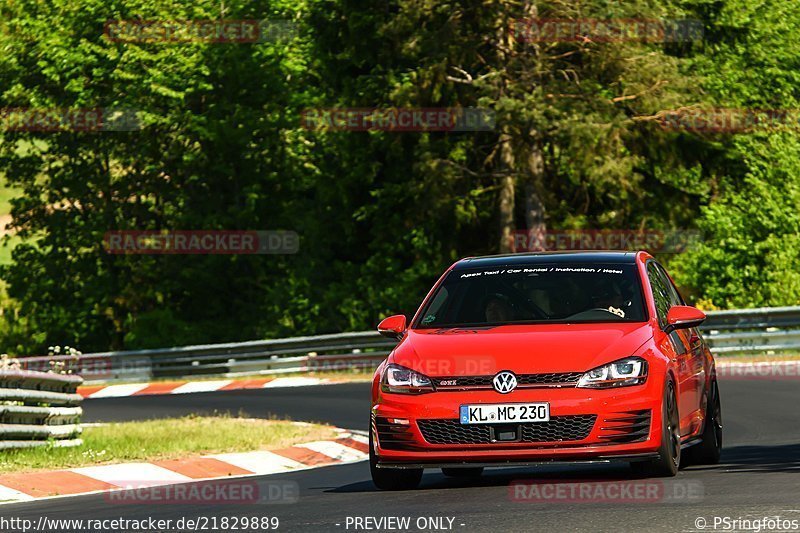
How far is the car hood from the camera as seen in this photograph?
1026 centimetres

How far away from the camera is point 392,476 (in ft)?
35.7

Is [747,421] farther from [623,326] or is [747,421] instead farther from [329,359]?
[329,359]

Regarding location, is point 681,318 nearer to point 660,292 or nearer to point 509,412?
point 660,292

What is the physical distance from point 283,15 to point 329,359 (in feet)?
56.7

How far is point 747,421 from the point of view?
17.1 m

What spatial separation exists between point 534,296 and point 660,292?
3.10 ft

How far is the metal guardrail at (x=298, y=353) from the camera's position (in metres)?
28.7

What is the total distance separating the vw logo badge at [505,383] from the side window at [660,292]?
1493 millimetres

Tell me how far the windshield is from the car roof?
3.3 inches

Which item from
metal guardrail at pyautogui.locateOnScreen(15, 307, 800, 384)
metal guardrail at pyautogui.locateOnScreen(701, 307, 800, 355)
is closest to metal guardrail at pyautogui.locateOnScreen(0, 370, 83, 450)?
metal guardrail at pyautogui.locateOnScreen(15, 307, 800, 384)

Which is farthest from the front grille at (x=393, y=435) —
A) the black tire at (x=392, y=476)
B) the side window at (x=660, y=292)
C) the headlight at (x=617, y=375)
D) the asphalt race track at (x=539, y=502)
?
the side window at (x=660, y=292)

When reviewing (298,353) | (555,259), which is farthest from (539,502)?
(298,353)

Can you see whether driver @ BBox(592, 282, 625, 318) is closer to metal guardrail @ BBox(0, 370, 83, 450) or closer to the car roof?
the car roof

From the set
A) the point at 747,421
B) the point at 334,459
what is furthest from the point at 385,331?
the point at 747,421
